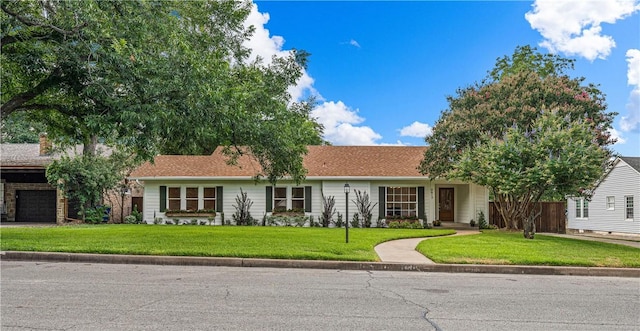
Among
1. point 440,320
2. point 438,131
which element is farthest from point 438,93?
point 440,320

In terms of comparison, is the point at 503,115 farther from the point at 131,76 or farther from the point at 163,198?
the point at 163,198

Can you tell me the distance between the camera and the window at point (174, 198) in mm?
24438

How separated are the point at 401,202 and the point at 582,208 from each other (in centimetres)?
1741

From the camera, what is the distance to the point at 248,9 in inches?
1035

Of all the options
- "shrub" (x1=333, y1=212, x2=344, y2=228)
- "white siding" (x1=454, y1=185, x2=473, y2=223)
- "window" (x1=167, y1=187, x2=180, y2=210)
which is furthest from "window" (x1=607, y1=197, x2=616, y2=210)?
"window" (x1=167, y1=187, x2=180, y2=210)

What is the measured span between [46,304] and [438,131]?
1839 centimetres

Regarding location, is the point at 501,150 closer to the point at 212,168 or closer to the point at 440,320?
the point at 440,320

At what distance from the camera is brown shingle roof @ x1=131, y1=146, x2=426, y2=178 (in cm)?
2377

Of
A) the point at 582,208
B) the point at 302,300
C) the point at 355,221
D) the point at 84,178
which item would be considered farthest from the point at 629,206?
the point at 84,178

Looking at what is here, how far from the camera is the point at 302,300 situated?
7.04 m

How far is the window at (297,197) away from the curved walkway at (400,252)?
8735mm

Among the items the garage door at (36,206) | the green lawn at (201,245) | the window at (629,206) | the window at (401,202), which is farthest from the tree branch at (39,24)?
the window at (629,206)

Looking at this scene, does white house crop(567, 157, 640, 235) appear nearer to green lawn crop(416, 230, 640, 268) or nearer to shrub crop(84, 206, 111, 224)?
green lawn crop(416, 230, 640, 268)

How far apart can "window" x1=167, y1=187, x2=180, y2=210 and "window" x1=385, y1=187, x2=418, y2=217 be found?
10.7m
